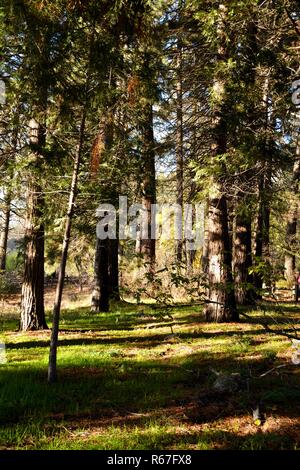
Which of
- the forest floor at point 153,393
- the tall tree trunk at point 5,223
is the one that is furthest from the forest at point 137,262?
the tall tree trunk at point 5,223

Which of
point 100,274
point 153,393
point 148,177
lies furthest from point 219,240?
point 153,393

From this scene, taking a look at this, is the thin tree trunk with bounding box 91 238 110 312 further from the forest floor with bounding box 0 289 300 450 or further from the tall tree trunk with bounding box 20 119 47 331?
the forest floor with bounding box 0 289 300 450

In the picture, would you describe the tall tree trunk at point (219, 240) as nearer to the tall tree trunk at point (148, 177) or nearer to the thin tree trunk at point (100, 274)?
the tall tree trunk at point (148, 177)

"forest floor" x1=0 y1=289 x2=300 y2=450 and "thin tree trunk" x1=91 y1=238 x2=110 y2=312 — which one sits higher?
"thin tree trunk" x1=91 y1=238 x2=110 y2=312

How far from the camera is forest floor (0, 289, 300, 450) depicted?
4945mm

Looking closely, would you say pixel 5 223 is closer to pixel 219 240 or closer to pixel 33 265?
pixel 33 265

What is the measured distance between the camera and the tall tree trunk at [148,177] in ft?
44.1

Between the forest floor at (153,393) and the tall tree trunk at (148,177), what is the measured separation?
2036 mm

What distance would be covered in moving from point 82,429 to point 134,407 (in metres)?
0.98

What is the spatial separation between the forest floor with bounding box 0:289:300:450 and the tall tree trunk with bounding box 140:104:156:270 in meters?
2.04

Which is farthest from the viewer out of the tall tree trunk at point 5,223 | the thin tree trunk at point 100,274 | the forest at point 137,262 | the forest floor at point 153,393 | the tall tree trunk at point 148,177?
the thin tree trunk at point 100,274

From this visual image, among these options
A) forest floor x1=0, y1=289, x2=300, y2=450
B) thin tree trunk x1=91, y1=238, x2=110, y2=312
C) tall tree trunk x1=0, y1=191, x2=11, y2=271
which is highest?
tall tree trunk x1=0, y1=191, x2=11, y2=271

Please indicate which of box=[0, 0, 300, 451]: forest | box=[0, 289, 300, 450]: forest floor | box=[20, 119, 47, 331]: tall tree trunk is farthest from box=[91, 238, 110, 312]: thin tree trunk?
box=[0, 289, 300, 450]: forest floor

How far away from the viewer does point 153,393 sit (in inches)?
256
